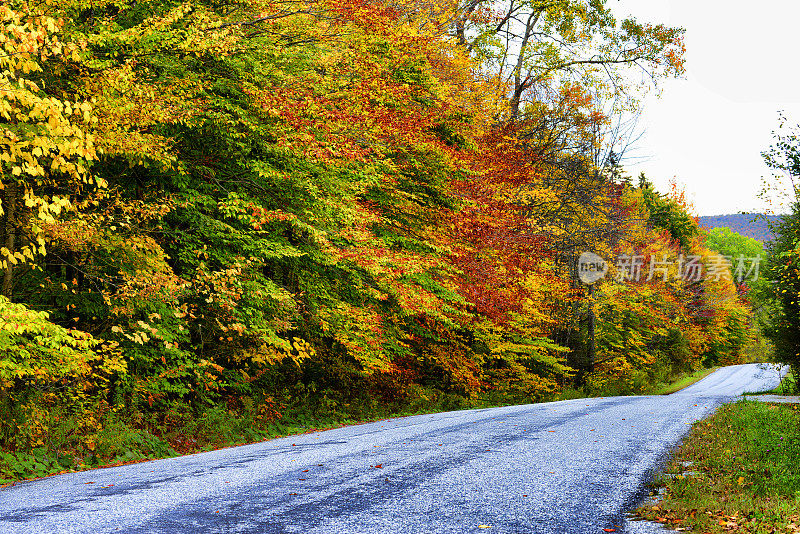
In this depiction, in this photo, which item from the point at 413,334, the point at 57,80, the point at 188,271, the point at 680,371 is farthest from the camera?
the point at 680,371

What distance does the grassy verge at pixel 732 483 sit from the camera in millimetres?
4976

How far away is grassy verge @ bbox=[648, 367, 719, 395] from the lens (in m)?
31.8

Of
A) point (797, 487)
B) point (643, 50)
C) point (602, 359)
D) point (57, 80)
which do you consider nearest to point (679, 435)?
point (797, 487)

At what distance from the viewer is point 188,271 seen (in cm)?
1129

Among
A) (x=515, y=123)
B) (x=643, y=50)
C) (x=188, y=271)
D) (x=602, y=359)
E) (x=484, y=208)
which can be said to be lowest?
(x=602, y=359)

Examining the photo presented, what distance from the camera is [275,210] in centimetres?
1204

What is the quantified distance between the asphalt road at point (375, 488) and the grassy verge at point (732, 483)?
1.13 ft

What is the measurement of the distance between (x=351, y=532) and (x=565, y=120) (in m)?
20.7

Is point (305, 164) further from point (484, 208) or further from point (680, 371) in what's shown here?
point (680, 371)

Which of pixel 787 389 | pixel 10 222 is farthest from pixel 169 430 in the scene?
pixel 787 389

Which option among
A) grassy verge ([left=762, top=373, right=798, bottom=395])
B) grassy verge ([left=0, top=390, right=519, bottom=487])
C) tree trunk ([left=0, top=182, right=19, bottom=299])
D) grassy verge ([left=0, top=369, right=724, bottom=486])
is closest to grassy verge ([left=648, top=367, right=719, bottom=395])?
grassy verge ([left=762, top=373, right=798, bottom=395])

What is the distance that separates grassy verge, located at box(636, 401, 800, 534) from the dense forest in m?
6.59

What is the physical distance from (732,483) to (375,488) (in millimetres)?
3782

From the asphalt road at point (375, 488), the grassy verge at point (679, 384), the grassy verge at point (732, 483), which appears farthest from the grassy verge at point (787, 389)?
the asphalt road at point (375, 488)
